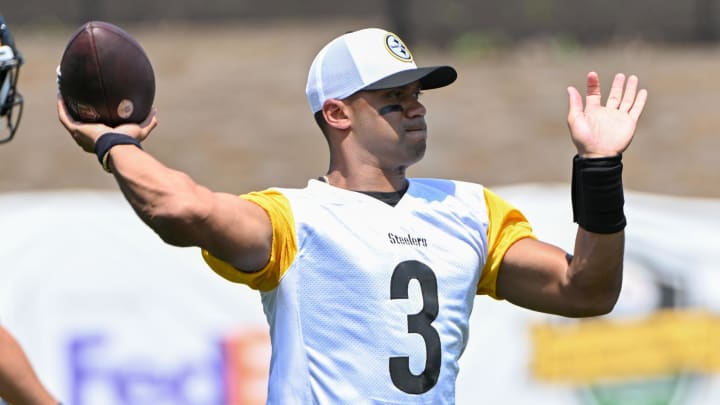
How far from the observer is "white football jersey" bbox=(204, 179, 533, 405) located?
3.56 metres

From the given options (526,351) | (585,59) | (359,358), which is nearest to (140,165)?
(359,358)

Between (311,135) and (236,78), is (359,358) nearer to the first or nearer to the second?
(311,135)

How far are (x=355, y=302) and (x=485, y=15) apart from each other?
39.6ft

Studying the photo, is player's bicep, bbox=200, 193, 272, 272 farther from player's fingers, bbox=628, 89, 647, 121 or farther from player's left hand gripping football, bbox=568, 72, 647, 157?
player's fingers, bbox=628, 89, 647, 121

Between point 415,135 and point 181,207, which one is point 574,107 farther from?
point 181,207

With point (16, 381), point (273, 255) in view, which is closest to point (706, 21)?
point (16, 381)

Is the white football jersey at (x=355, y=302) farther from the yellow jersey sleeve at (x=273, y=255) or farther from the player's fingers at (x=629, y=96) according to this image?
the player's fingers at (x=629, y=96)

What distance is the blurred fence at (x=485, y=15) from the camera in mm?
14914

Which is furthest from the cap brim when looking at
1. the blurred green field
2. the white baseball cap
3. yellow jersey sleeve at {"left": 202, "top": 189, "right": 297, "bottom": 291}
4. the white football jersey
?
the blurred green field

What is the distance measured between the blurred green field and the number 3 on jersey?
23.9ft

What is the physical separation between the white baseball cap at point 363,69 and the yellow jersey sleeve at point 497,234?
0.42m

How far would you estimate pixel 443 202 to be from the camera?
385cm

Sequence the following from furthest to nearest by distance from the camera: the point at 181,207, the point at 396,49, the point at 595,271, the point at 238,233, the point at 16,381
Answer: the point at 16,381 → the point at 396,49 → the point at 595,271 → the point at 238,233 → the point at 181,207

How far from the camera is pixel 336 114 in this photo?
3834mm
